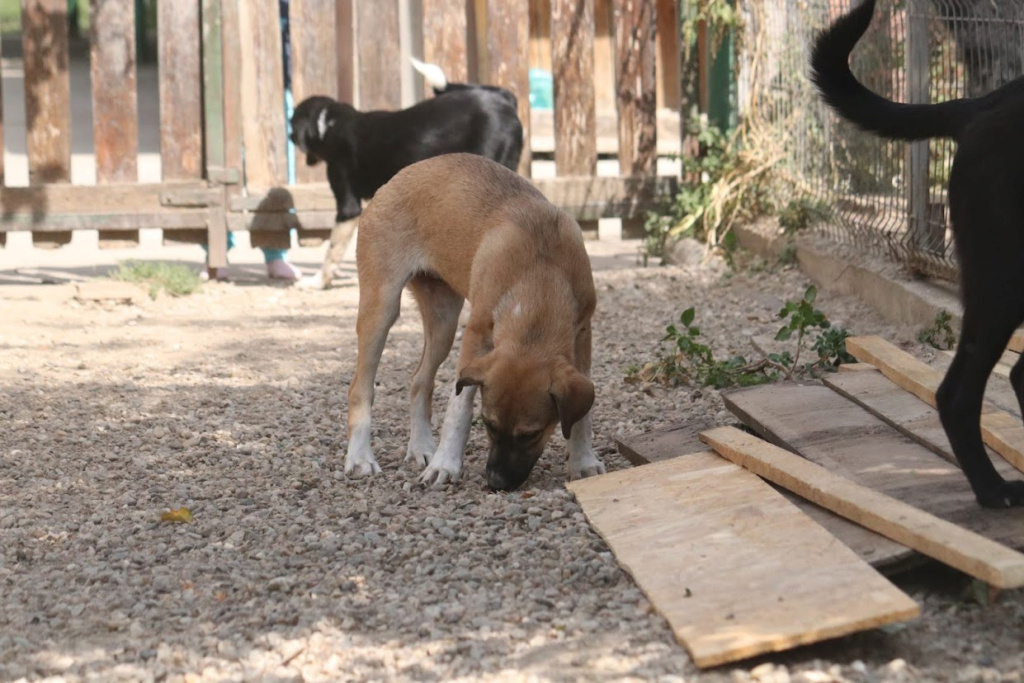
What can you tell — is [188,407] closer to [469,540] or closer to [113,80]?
[469,540]

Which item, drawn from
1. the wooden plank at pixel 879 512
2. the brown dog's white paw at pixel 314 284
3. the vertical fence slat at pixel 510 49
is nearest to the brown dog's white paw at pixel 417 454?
the wooden plank at pixel 879 512

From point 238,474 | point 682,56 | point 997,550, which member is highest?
point 682,56

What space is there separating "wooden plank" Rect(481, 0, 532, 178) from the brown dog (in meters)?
4.70

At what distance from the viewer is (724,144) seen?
32.5 ft

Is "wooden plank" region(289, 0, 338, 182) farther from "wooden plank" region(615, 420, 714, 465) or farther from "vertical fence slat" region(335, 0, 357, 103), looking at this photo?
"wooden plank" region(615, 420, 714, 465)

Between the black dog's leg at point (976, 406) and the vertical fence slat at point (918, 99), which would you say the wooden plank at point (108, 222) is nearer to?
the vertical fence slat at point (918, 99)

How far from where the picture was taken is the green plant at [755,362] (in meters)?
5.88

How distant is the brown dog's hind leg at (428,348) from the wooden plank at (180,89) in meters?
4.78

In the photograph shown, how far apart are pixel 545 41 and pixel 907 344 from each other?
1023cm

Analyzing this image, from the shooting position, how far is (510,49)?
994 cm

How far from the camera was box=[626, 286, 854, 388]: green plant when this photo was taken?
5.88 meters

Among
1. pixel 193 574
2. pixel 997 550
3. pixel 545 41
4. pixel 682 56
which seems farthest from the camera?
pixel 545 41

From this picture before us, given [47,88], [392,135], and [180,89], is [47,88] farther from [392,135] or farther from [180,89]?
[392,135]

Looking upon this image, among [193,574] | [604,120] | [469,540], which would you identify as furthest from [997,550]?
[604,120]
